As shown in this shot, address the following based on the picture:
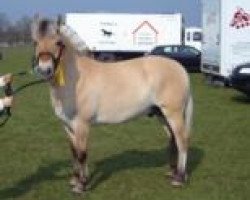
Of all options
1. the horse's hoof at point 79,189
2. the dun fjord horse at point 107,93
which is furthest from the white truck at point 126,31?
the horse's hoof at point 79,189

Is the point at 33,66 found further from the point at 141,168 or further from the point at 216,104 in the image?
the point at 216,104

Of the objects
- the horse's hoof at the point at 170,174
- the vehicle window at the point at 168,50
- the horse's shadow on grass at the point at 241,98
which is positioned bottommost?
the horse's shadow on grass at the point at 241,98

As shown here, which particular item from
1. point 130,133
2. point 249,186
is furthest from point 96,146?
point 249,186

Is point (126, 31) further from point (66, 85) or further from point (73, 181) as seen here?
point (66, 85)

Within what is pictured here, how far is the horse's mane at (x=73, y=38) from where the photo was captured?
8.51 m

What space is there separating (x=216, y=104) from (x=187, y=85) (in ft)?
34.8

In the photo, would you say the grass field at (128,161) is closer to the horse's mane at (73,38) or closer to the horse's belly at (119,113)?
the horse's belly at (119,113)

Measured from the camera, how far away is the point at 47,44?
313 inches

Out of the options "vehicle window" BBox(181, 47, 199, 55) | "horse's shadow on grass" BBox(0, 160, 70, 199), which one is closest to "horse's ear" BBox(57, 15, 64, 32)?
"horse's shadow on grass" BBox(0, 160, 70, 199)

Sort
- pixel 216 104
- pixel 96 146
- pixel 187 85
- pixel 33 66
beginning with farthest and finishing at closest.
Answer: pixel 216 104 → pixel 96 146 → pixel 187 85 → pixel 33 66

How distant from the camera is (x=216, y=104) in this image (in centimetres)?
1977

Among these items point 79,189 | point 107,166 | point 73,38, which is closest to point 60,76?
point 73,38

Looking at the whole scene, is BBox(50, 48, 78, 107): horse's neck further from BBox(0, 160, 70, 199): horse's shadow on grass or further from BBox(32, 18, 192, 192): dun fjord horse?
BBox(0, 160, 70, 199): horse's shadow on grass

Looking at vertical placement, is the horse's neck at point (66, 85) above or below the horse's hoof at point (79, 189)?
above
